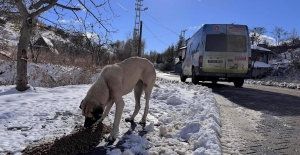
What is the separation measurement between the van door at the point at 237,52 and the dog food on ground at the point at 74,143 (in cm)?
1071

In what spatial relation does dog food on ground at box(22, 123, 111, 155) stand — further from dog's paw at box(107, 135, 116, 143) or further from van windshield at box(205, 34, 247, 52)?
van windshield at box(205, 34, 247, 52)

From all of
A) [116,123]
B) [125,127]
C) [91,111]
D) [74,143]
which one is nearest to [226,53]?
[125,127]

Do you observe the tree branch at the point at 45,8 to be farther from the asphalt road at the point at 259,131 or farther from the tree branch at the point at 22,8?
the asphalt road at the point at 259,131

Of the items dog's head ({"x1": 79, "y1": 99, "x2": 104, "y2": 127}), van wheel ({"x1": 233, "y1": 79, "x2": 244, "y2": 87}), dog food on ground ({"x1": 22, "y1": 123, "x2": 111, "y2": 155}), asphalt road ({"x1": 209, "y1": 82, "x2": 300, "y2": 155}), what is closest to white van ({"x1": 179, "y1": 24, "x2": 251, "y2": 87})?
van wheel ({"x1": 233, "y1": 79, "x2": 244, "y2": 87})

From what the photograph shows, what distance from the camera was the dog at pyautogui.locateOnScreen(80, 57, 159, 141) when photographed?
3.44 meters

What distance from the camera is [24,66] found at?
25.1ft

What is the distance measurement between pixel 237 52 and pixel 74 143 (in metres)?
11.7

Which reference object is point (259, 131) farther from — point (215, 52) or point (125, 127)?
point (215, 52)

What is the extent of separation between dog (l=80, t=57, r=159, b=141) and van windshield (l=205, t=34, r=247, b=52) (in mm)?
9309

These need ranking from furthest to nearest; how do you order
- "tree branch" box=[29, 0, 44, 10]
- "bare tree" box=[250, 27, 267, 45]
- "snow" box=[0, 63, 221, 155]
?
"bare tree" box=[250, 27, 267, 45]
"tree branch" box=[29, 0, 44, 10]
"snow" box=[0, 63, 221, 155]

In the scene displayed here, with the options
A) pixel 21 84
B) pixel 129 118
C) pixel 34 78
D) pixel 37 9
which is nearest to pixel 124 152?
pixel 129 118

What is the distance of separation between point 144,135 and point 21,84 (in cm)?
500

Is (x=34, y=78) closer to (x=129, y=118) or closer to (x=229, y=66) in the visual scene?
(x=129, y=118)

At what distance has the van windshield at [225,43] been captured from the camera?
13.6 m
